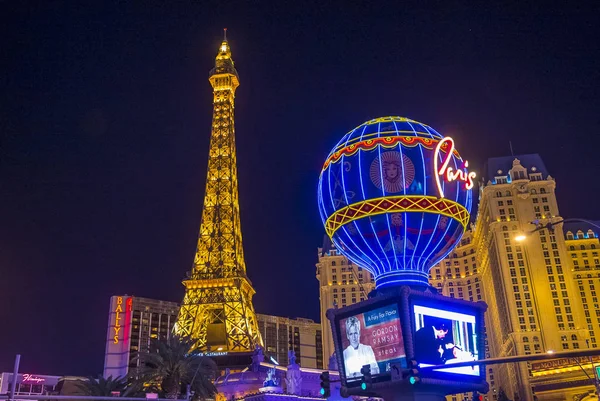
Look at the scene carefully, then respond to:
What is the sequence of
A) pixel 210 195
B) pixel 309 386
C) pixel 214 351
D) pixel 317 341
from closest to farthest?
pixel 309 386
pixel 214 351
pixel 210 195
pixel 317 341

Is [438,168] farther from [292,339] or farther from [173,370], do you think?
[292,339]

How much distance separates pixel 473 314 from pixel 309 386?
28.6 meters

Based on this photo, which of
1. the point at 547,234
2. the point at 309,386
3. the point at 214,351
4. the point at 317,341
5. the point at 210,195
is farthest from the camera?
the point at 317,341

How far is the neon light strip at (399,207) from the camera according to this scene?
37.8 meters

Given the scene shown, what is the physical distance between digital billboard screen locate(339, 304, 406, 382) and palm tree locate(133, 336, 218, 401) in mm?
9460

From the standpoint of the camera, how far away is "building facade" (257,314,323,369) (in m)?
150

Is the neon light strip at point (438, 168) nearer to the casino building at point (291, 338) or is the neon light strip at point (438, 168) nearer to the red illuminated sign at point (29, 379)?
the red illuminated sign at point (29, 379)

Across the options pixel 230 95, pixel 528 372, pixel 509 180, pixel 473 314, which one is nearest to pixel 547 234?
pixel 509 180

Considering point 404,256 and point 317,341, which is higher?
point 317,341

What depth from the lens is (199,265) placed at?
8375 centimetres

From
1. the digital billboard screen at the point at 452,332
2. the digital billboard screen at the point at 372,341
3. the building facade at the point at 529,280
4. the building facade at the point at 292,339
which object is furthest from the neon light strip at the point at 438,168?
the building facade at the point at 292,339

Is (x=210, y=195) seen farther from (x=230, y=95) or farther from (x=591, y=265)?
(x=591, y=265)

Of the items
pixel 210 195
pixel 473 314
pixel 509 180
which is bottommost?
pixel 473 314

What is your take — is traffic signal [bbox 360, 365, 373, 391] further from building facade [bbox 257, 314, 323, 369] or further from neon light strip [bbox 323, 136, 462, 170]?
building facade [bbox 257, 314, 323, 369]
